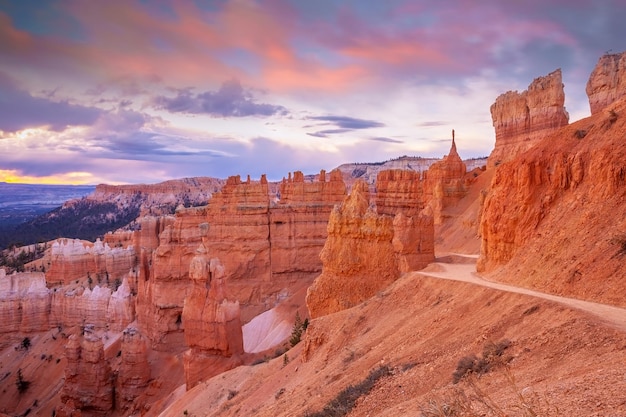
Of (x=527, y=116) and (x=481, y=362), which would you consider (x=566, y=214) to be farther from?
(x=527, y=116)

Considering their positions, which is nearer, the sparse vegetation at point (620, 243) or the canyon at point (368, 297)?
the canyon at point (368, 297)

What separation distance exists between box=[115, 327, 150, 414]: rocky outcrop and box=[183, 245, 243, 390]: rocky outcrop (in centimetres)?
528

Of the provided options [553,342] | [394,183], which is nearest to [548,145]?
[553,342]

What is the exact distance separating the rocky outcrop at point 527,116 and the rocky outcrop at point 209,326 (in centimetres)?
3057

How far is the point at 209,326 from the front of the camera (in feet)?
93.0

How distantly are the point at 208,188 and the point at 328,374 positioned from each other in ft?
457

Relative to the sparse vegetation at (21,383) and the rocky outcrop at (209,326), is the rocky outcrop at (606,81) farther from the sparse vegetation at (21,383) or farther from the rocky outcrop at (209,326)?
the sparse vegetation at (21,383)

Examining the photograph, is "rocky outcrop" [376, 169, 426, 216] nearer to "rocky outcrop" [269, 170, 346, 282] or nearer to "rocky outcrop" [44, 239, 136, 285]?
"rocky outcrop" [269, 170, 346, 282]

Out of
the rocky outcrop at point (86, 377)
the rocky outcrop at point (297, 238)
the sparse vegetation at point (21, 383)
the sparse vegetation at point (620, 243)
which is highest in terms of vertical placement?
the sparse vegetation at point (620, 243)

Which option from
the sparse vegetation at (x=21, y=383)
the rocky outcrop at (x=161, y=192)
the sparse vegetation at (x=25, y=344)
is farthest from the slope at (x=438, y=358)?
the rocky outcrop at (x=161, y=192)

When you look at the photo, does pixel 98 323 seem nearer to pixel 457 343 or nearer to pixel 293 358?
pixel 293 358

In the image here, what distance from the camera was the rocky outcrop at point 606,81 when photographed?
4072cm

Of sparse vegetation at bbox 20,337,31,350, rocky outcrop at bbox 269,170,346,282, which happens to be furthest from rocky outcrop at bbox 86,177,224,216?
rocky outcrop at bbox 269,170,346,282

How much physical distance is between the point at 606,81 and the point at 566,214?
31114 millimetres
